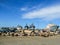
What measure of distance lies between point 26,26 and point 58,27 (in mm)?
12961

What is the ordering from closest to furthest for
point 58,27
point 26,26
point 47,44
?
point 47,44
point 58,27
point 26,26

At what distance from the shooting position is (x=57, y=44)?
20031mm

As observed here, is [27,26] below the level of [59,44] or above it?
above

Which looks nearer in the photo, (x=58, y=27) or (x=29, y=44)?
(x=29, y=44)

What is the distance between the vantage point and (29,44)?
19.9 meters

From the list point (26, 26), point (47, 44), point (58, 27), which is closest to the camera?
point (47, 44)

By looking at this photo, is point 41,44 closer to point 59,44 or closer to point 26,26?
point 59,44

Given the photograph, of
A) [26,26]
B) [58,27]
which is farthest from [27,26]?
[58,27]

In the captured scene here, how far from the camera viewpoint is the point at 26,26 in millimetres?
58375

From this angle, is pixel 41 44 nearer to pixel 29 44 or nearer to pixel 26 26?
pixel 29 44

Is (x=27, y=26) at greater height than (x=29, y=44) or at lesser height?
greater

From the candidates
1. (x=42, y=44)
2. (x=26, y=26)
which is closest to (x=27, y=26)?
(x=26, y=26)

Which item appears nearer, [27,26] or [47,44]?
[47,44]

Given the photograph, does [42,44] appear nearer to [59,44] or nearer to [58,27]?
[59,44]
